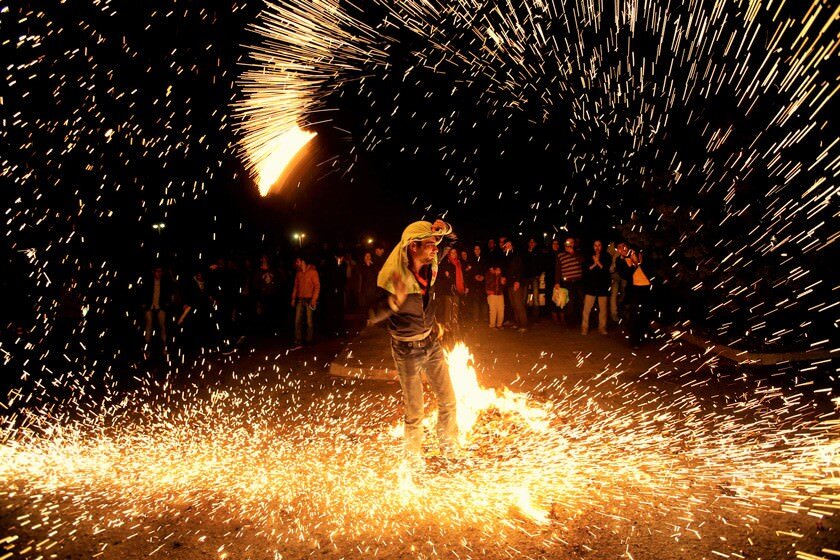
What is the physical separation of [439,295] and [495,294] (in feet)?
7.95

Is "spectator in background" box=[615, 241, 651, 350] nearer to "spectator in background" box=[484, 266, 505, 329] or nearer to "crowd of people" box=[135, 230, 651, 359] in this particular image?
"crowd of people" box=[135, 230, 651, 359]

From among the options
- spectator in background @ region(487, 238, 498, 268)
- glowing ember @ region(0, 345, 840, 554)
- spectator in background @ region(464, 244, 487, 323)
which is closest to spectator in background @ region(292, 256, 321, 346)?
spectator in background @ region(464, 244, 487, 323)

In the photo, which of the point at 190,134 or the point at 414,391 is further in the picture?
the point at 190,134

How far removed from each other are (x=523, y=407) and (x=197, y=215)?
21229 mm

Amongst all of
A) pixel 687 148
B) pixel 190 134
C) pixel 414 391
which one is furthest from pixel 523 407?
pixel 190 134

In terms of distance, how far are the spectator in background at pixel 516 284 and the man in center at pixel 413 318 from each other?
8.12 meters

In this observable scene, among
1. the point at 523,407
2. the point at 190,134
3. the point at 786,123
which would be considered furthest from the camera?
the point at 190,134

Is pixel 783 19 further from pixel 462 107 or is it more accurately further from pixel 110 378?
pixel 462 107

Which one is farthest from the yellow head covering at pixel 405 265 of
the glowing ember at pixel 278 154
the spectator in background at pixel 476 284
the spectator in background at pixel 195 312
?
the spectator in background at pixel 476 284

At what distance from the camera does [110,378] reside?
333 inches

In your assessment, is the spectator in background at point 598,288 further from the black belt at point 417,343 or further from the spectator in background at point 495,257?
the black belt at point 417,343

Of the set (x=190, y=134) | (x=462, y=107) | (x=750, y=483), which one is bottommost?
(x=750, y=483)

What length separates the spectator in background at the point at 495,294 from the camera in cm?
1267

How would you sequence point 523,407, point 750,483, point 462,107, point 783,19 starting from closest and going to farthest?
point 750,483 → point 523,407 → point 783,19 → point 462,107
